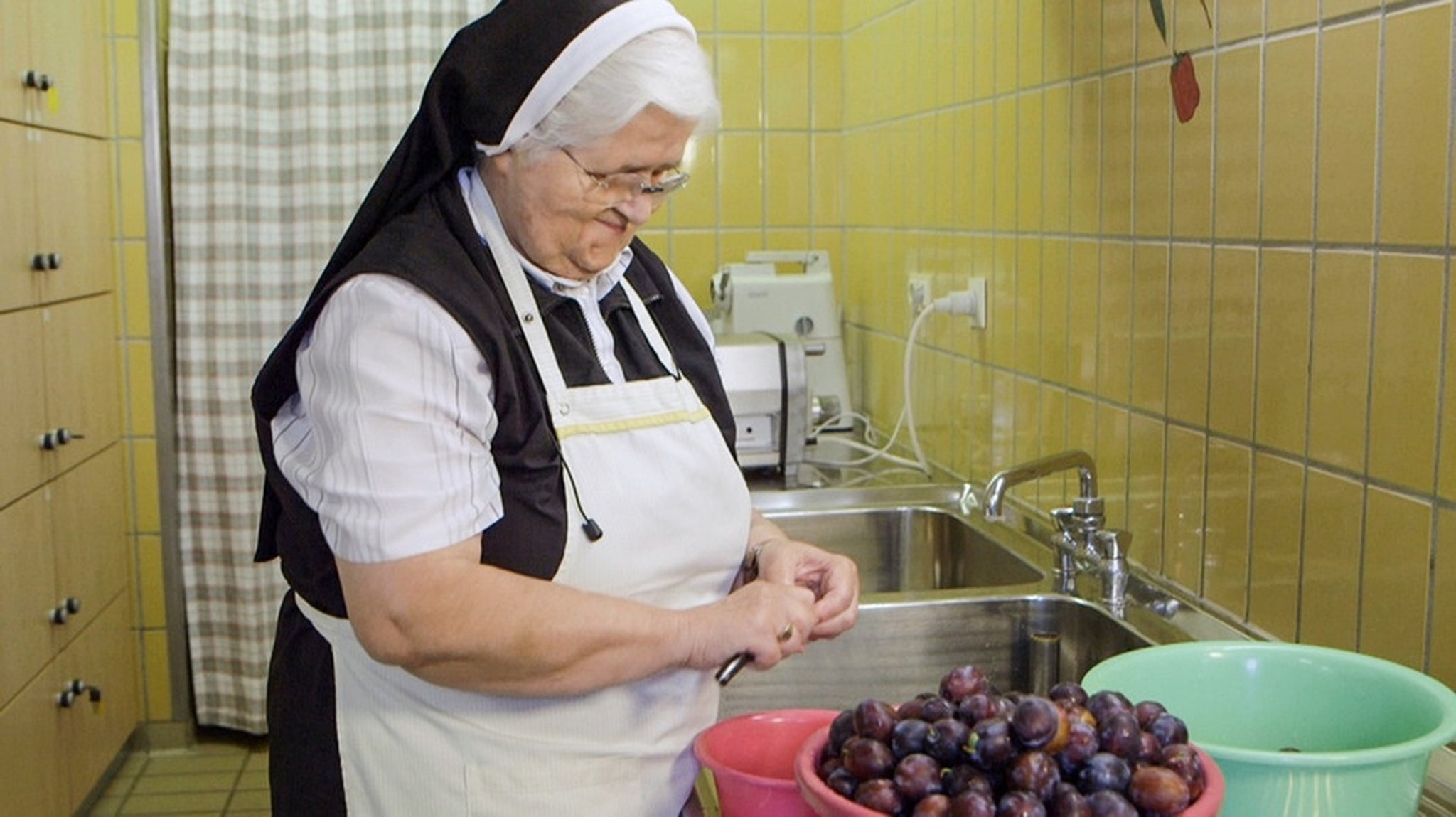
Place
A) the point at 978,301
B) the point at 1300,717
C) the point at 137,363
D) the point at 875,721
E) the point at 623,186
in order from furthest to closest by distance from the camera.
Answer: the point at 137,363 < the point at 978,301 < the point at 623,186 < the point at 1300,717 < the point at 875,721

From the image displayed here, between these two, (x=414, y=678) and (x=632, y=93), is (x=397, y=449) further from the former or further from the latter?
(x=632, y=93)

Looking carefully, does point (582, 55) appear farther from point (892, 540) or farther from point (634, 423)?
point (892, 540)

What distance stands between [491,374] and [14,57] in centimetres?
198

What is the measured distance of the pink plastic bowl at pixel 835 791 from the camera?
0.90 metres

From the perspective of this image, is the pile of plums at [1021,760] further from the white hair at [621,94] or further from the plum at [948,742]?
the white hair at [621,94]

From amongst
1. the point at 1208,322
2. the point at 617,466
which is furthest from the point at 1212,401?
the point at 617,466

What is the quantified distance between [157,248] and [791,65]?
1.50 m

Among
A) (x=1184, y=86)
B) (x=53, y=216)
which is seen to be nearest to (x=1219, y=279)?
(x=1184, y=86)

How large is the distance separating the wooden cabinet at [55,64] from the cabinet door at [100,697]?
3.51 ft

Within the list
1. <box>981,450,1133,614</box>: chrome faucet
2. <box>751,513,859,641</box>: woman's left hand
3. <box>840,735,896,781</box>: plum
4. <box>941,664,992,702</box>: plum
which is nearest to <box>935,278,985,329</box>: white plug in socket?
<box>981,450,1133,614</box>: chrome faucet

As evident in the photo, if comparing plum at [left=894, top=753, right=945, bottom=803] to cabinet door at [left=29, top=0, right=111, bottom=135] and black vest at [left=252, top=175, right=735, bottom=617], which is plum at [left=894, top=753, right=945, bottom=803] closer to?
black vest at [left=252, top=175, right=735, bottom=617]

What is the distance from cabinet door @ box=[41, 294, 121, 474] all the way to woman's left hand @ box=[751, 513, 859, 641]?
2.02m

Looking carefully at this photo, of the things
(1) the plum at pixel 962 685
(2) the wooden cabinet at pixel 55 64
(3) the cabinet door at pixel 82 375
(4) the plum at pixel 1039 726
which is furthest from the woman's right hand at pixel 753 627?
(3) the cabinet door at pixel 82 375

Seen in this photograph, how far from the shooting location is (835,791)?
0.98 metres
